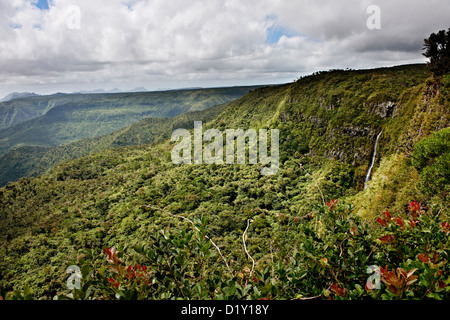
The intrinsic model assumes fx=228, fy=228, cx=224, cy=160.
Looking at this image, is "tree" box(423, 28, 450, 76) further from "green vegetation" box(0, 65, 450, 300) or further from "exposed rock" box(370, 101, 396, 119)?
"exposed rock" box(370, 101, 396, 119)

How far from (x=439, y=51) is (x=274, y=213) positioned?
2746cm

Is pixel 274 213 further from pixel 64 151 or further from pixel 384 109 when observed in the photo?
pixel 64 151

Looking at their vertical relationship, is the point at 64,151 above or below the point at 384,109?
below

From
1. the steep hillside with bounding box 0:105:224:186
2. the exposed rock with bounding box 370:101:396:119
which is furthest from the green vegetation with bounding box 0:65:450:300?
the steep hillside with bounding box 0:105:224:186

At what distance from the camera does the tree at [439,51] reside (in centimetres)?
1964

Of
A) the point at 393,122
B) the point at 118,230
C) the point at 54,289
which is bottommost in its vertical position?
the point at 54,289

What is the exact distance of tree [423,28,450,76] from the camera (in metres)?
19.6

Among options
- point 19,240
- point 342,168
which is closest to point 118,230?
point 19,240

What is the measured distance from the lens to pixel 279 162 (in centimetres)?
5306

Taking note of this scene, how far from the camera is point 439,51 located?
20.2 meters

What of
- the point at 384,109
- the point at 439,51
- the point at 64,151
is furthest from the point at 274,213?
the point at 64,151
